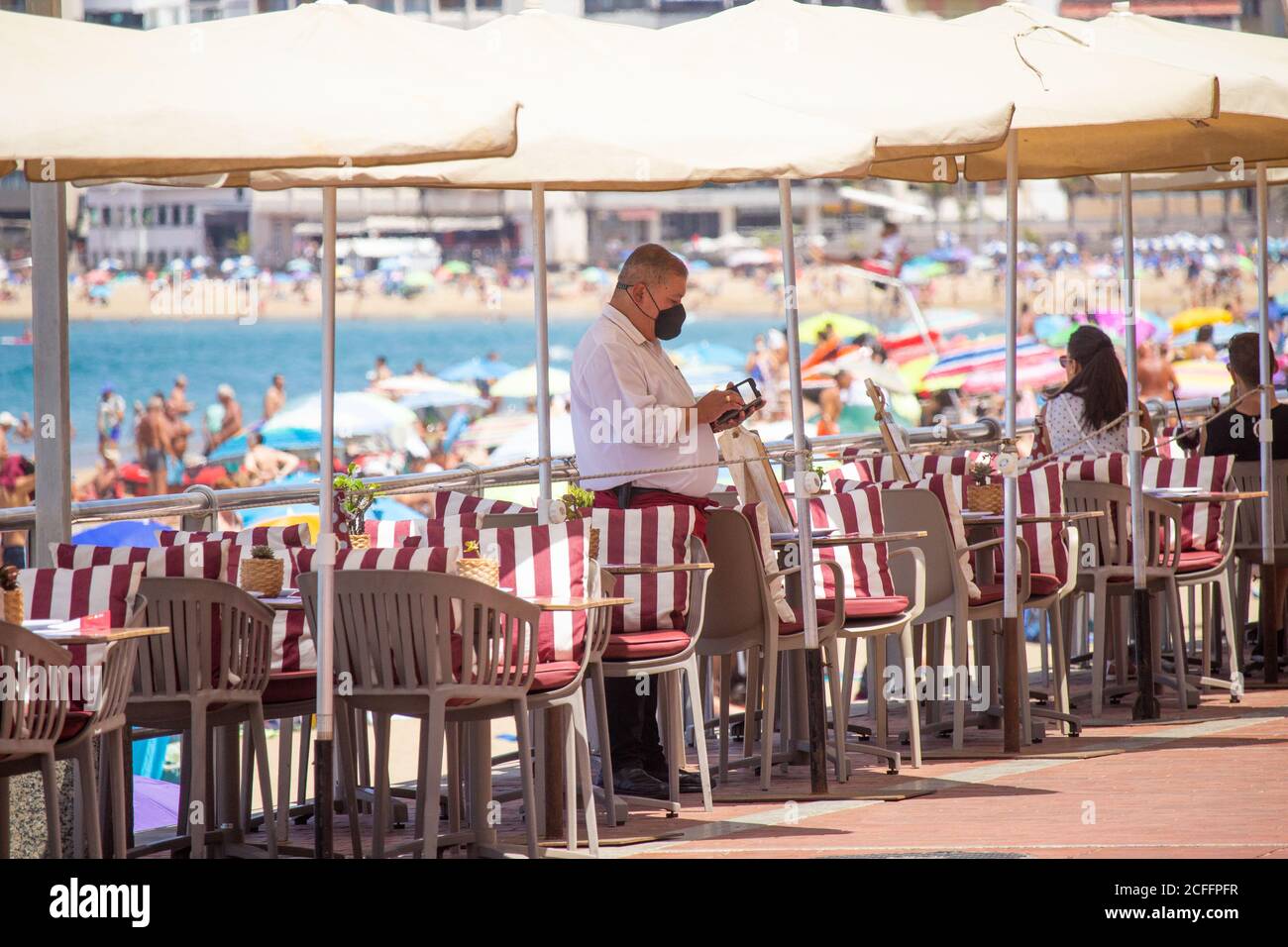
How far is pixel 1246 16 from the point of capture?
227 ft

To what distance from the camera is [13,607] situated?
4.84 m

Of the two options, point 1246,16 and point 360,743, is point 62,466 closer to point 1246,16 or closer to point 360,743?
point 360,743

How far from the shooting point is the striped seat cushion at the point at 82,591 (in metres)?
5.31

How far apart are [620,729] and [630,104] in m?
2.25

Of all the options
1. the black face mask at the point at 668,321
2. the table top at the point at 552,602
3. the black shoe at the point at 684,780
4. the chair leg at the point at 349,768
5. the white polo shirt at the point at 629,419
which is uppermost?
the black face mask at the point at 668,321

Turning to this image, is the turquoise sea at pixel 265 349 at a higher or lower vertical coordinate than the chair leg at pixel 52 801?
higher

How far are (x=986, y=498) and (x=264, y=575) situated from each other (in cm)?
331

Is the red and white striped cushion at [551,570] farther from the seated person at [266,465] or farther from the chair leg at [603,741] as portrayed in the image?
the seated person at [266,465]

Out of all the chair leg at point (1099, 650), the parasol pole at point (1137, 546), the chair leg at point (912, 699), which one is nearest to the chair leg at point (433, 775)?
the chair leg at point (912, 699)

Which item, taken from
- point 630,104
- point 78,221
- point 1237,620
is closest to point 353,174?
point 630,104

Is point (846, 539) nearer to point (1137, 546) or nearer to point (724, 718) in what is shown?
point (724, 718)

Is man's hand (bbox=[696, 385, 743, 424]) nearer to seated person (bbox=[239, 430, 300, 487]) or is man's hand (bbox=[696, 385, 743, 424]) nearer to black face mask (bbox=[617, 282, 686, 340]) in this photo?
black face mask (bbox=[617, 282, 686, 340])

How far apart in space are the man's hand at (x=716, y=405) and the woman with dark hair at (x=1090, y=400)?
2.64 m

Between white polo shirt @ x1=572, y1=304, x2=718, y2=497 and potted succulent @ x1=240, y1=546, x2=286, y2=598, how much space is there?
139 cm
